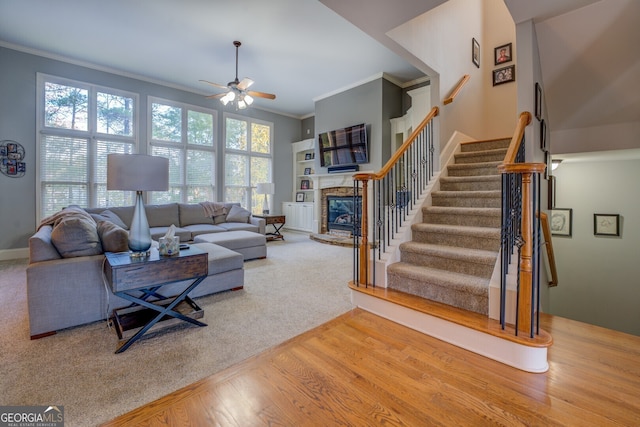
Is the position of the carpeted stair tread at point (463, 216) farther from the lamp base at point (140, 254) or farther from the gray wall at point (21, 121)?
the gray wall at point (21, 121)

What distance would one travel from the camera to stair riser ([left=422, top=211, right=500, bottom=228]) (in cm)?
281

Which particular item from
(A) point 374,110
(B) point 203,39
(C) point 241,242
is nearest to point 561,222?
(A) point 374,110

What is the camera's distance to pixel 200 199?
21.5 ft

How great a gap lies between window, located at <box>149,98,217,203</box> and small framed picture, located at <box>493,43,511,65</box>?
19.6ft

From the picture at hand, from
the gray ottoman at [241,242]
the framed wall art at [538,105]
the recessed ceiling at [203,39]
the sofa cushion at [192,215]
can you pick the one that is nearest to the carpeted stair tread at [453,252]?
the framed wall art at [538,105]

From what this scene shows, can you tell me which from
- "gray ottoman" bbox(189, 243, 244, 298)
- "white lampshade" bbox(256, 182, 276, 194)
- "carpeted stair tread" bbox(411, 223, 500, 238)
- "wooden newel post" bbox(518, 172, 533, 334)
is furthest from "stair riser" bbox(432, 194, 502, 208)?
"white lampshade" bbox(256, 182, 276, 194)

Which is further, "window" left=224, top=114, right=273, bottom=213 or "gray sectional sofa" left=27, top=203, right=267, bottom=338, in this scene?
"window" left=224, top=114, right=273, bottom=213

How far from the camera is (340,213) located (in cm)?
677

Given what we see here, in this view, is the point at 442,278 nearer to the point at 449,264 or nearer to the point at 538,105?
the point at 449,264

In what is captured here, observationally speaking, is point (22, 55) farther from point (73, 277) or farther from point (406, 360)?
point (406, 360)

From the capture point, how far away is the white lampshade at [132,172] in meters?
2.06

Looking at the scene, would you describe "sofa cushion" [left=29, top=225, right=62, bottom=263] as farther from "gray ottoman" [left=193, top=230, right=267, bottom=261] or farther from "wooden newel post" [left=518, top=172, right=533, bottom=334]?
"wooden newel post" [left=518, top=172, right=533, bottom=334]

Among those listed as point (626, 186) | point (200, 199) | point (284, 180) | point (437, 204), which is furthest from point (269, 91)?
point (626, 186)

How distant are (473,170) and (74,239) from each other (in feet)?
14.2
